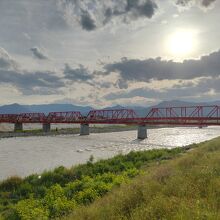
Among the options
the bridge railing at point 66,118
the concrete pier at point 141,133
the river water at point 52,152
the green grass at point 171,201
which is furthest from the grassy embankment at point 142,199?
the bridge railing at point 66,118

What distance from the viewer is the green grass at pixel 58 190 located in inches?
653

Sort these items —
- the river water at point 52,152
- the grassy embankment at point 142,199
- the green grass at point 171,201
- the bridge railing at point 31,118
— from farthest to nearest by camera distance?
the bridge railing at point 31,118 < the river water at point 52,152 < the grassy embankment at point 142,199 < the green grass at point 171,201

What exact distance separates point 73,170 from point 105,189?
39.8 feet

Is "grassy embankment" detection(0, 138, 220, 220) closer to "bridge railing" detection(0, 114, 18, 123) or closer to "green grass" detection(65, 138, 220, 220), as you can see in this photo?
"green grass" detection(65, 138, 220, 220)

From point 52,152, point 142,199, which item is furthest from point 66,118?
point 142,199

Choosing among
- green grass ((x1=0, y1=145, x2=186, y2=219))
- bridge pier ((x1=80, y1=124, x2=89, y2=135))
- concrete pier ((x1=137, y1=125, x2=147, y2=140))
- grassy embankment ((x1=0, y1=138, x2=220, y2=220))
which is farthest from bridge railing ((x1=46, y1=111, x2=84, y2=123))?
grassy embankment ((x1=0, y1=138, x2=220, y2=220))

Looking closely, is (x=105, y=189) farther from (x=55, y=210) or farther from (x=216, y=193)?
(x=216, y=193)

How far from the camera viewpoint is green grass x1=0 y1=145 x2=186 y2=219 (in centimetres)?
1658

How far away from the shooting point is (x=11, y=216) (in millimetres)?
16859

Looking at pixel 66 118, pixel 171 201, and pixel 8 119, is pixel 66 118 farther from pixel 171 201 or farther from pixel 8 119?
pixel 171 201

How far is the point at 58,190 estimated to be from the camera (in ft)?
69.5

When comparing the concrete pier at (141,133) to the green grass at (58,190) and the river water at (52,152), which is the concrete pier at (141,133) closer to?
the river water at (52,152)

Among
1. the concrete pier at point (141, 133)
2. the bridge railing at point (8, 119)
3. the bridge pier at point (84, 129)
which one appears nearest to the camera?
the concrete pier at point (141, 133)

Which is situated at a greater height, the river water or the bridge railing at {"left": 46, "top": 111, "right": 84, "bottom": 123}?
the bridge railing at {"left": 46, "top": 111, "right": 84, "bottom": 123}
